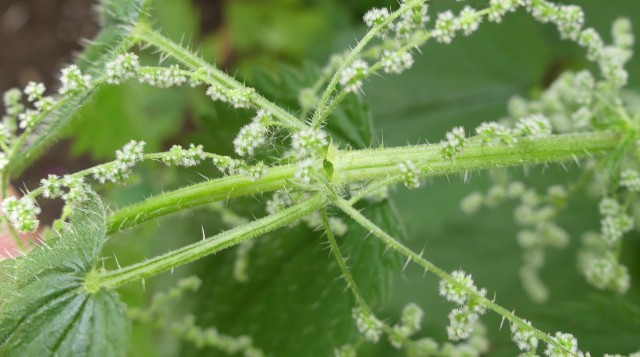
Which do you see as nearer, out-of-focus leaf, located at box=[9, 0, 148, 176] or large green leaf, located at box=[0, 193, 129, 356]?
large green leaf, located at box=[0, 193, 129, 356]

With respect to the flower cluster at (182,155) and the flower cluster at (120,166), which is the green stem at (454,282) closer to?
the flower cluster at (182,155)

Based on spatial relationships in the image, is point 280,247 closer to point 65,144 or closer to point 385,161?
point 385,161

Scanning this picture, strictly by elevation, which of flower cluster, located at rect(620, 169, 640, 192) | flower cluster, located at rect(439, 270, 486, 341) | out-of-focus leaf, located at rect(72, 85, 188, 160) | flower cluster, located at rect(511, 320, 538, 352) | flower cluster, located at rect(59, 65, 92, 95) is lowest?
flower cluster, located at rect(511, 320, 538, 352)

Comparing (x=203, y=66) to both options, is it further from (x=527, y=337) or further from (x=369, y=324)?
(x=527, y=337)

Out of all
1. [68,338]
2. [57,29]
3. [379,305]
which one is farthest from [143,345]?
[57,29]

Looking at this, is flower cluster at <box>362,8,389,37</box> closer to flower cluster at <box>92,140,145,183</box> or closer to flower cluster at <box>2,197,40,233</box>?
flower cluster at <box>92,140,145,183</box>

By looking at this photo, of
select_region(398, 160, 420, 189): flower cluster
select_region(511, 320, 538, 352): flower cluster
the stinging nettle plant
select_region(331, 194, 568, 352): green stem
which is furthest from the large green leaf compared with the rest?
select_region(511, 320, 538, 352): flower cluster

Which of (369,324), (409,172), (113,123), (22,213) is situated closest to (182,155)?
(22,213)

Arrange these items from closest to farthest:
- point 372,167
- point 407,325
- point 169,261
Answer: point 169,261
point 372,167
point 407,325
